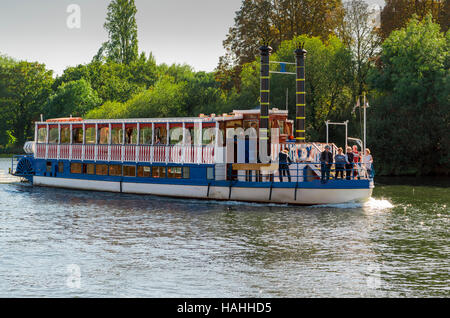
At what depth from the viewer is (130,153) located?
43.6 m

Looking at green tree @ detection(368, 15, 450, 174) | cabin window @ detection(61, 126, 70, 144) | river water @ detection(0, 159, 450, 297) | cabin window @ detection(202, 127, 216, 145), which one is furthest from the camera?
green tree @ detection(368, 15, 450, 174)

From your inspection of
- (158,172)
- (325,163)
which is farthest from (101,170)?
(325,163)

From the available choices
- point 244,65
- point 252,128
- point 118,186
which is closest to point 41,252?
point 252,128

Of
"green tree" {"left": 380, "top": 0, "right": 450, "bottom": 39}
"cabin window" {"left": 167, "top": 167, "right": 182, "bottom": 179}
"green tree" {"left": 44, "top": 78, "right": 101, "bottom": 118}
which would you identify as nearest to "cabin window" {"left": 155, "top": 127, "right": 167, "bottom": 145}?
"cabin window" {"left": 167, "top": 167, "right": 182, "bottom": 179}

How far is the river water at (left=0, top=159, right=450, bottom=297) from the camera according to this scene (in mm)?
18109

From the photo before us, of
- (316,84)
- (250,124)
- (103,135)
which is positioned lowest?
(103,135)

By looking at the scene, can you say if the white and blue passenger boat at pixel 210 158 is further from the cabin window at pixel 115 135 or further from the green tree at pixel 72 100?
the green tree at pixel 72 100

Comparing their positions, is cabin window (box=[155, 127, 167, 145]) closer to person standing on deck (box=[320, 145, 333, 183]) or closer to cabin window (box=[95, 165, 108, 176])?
cabin window (box=[95, 165, 108, 176])

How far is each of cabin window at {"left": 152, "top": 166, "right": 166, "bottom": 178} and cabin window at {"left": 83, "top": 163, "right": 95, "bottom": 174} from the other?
21.9ft

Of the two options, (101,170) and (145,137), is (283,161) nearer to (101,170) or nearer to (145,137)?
(145,137)

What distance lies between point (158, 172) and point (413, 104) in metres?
34.4

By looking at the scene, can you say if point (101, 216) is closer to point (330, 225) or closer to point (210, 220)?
point (210, 220)

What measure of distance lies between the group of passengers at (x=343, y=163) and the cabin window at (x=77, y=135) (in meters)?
21.9

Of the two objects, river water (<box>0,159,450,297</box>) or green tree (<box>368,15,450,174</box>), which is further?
green tree (<box>368,15,450,174</box>)
